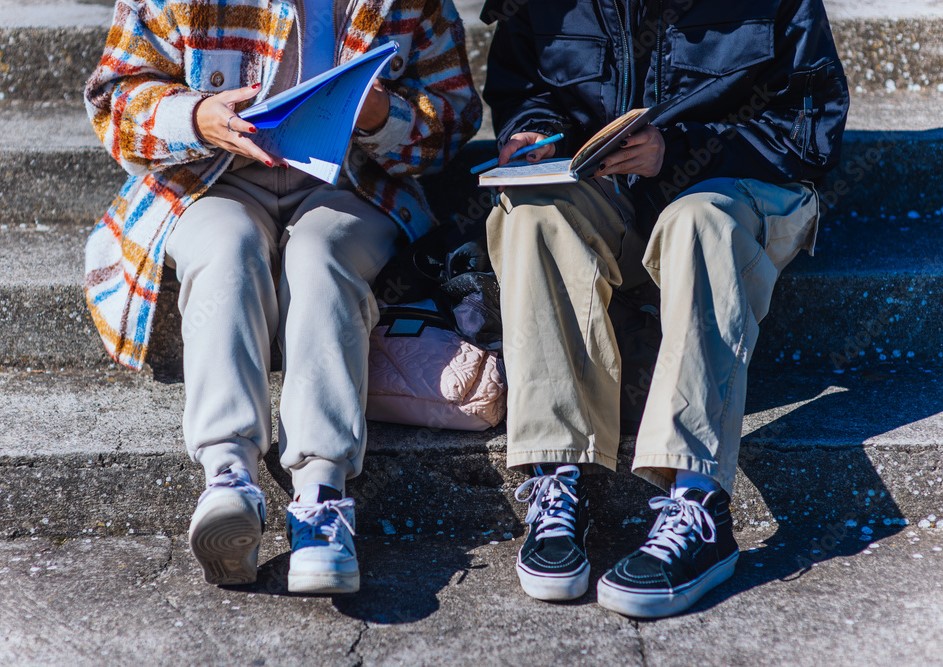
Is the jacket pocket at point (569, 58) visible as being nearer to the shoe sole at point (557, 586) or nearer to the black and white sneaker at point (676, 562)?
the black and white sneaker at point (676, 562)

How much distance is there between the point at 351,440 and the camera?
2.00 m

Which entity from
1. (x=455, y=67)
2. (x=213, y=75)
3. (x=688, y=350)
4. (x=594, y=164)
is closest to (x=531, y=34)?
(x=455, y=67)

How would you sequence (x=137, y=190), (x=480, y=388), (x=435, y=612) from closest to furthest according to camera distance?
(x=435, y=612)
(x=480, y=388)
(x=137, y=190)

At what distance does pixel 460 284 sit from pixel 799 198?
2.68 ft

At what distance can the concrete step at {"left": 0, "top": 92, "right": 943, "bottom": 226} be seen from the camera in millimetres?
2842

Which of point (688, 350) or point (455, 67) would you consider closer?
point (688, 350)

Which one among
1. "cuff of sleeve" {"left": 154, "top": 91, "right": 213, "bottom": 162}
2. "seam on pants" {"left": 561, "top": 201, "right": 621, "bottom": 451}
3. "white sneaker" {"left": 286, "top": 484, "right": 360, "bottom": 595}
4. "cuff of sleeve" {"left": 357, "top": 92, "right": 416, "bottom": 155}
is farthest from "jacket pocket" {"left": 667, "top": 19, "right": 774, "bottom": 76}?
"white sneaker" {"left": 286, "top": 484, "right": 360, "bottom": 595}

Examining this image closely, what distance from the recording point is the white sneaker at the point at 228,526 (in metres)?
1.82

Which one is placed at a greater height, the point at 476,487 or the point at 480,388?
the point at 480,388

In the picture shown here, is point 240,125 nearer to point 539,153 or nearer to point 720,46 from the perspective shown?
point 539,153

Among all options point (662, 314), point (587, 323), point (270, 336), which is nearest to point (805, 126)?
point (662, 314)

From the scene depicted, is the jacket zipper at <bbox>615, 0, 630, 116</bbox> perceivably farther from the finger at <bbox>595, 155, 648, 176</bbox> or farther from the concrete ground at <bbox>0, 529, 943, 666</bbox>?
the concrete ground at <bbox>0, 529, 943, 666</bbox>

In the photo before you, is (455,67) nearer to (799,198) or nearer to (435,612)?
(799,198)

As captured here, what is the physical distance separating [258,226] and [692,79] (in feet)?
3.55
